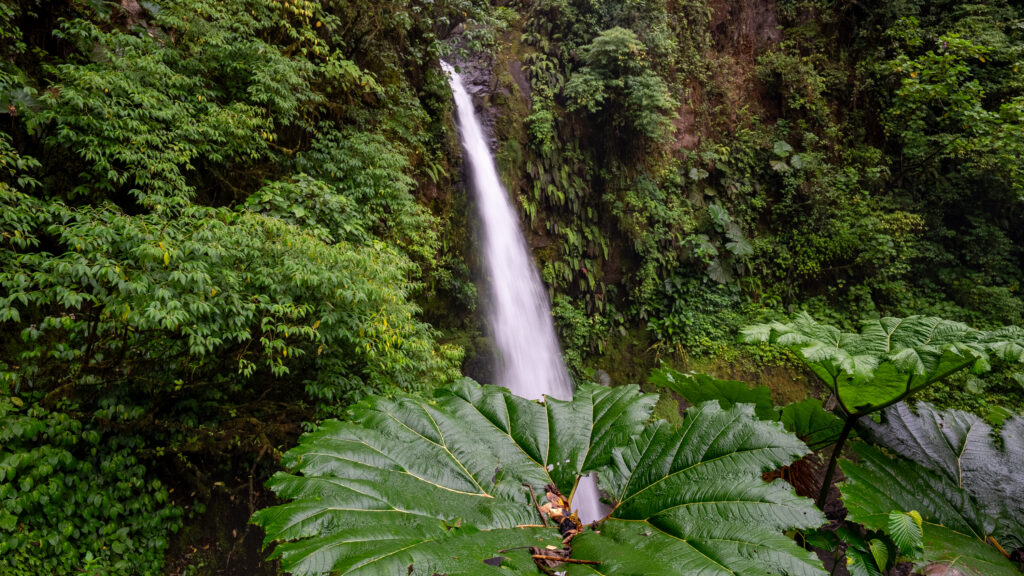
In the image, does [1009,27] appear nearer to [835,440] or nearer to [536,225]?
[536,225]

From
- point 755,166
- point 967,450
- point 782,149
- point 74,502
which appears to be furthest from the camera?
point 755,166

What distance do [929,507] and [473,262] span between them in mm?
6523

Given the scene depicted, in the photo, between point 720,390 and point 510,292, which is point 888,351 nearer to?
point 720,390

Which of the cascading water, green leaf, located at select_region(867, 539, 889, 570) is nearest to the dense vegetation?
green leaf, located at select_region(867, 539, 889, 570)

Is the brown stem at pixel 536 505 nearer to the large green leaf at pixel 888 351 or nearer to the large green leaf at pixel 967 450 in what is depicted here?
the large green leaf at pixel 888 351

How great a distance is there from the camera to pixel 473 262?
729cm

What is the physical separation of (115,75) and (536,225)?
6442 millimetres

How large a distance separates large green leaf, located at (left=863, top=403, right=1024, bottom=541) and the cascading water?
614cm

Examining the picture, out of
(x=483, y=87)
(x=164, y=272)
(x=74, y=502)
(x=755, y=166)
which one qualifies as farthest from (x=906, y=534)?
(x=755, y=166)

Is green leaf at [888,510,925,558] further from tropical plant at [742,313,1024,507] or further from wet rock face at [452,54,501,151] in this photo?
wet rock face at [452,54,501,151]

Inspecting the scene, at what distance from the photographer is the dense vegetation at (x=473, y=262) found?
3.47 ft

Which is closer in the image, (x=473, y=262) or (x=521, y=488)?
(x=521, y=488)

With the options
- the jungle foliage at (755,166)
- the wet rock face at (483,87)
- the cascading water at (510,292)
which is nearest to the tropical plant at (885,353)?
the cascading water at (510,292)

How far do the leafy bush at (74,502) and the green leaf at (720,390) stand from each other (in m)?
3.74
